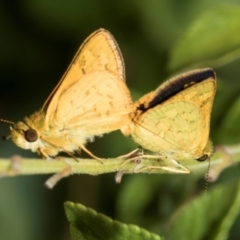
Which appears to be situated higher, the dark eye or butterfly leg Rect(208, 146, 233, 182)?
the dark eye

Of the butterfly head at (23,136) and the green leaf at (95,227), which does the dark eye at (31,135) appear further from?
the green leaf at (95,227)

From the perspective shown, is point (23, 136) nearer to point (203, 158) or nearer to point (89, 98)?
point (89, 98)

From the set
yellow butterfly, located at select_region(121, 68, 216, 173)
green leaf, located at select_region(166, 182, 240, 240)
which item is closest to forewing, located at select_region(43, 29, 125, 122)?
yellow butterfly, located at select_region(121, 68, 216, 173)

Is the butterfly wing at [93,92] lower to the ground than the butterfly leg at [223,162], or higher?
higher

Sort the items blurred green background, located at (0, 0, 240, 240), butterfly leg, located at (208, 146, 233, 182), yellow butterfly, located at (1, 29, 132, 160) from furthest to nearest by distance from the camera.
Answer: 1. blurred green background, located at (0, 0, 240, 240)
2. yellow butterfly, located at (1, 29, 132, 160)
3. butterfly leg, located at (208, 146, 233, 182)

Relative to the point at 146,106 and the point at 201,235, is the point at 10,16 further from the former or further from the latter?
the point at 201,235

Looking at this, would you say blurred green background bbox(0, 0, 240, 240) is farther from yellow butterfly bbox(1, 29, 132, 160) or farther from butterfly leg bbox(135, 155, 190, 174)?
butterfly leg bbox(135, 155, 190, 174)

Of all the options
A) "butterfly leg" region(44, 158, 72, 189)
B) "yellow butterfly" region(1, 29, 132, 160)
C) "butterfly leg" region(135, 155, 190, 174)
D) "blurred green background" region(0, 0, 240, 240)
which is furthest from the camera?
"blurred green background" region(0, 0, 240, 240)

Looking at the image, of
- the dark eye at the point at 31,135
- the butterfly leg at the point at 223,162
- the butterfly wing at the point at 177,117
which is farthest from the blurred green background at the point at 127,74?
the dark eye at the point at 31,135
